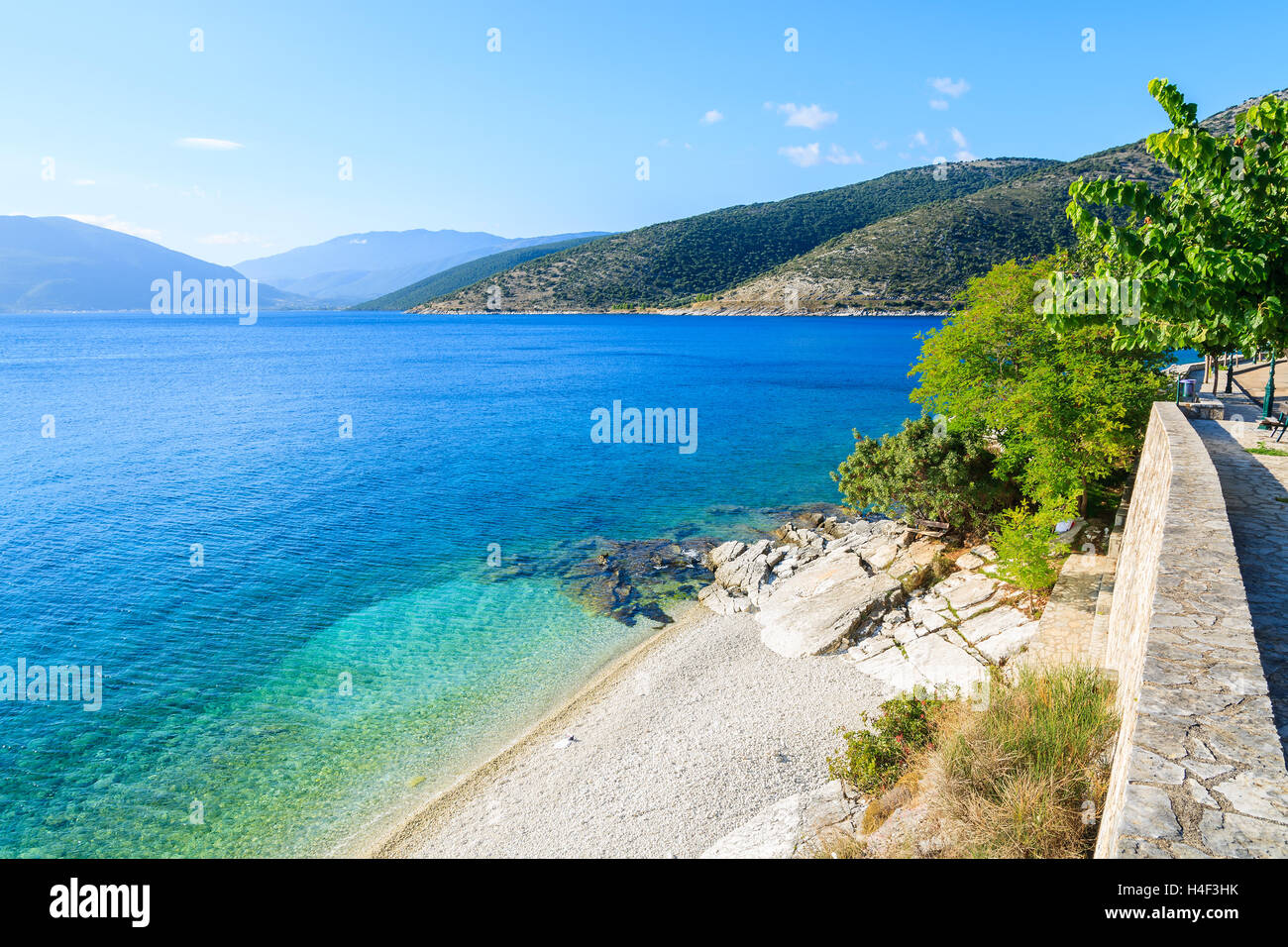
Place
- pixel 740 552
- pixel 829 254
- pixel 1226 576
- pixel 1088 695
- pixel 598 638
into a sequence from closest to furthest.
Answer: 1. pixel 1226 576
2. pixel 1088 695
3. pixel 598 638
4. pixel 740 552
5. pixel 829 254

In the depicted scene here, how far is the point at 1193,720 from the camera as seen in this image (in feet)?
16.6

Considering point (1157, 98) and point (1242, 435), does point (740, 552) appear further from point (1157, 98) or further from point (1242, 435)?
point (1157, 98)

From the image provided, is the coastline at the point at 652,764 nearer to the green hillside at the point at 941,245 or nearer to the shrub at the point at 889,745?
the shrub at the point at 889,745

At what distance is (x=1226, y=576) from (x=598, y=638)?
16.6 metres

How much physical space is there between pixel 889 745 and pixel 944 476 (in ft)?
40.6

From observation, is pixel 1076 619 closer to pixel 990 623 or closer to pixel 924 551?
pixel 990 623

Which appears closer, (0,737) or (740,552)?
(0,737)

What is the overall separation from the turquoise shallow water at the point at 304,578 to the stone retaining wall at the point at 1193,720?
13.8 metres

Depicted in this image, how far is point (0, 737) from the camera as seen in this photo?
1673 centimetres

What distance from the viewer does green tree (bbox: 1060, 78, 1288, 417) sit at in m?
9.80

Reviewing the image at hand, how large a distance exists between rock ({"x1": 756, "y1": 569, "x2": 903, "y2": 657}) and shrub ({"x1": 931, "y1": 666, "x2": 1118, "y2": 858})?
937 centimetres

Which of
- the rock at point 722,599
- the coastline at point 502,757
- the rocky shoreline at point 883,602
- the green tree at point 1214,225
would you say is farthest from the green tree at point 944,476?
the green tree at point 1214,225

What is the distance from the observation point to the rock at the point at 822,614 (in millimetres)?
19031

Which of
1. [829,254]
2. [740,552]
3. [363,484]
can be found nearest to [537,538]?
[740,552]
